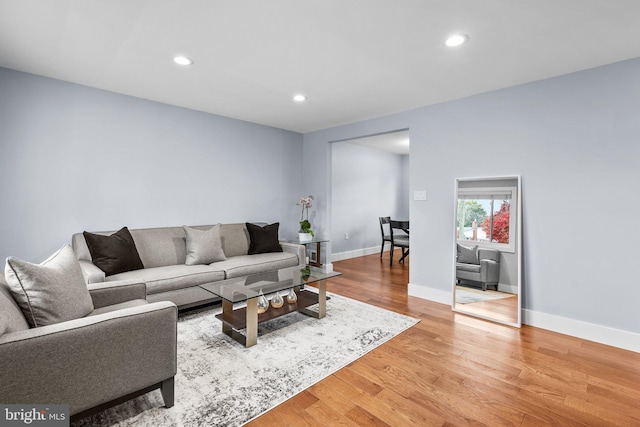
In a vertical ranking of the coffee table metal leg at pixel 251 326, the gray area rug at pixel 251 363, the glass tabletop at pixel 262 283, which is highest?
the glass tabletop at pixel 262 283

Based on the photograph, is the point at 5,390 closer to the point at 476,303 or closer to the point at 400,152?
the point at 476,303

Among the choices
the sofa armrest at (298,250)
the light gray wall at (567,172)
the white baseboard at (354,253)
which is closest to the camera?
the light gray wall at (567,172)

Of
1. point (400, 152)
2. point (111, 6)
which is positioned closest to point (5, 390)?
point (111, 6)

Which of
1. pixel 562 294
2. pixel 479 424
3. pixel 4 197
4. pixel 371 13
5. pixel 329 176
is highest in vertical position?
pixel 371 13

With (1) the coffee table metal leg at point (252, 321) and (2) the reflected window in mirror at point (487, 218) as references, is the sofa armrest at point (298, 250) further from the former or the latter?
(2) the reflected window in mirror at point (487, 218)

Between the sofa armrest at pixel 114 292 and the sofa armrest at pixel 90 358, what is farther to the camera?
the sofa armrest at pixel 114 292

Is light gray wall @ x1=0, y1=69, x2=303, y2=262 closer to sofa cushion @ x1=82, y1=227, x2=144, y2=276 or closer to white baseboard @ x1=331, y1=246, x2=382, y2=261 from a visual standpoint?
sofa cushion @ x1=82, y1=227, x2=144, y2=276

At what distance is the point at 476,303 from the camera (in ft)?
10.8

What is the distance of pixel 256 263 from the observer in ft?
12.0

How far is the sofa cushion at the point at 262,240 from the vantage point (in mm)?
4160

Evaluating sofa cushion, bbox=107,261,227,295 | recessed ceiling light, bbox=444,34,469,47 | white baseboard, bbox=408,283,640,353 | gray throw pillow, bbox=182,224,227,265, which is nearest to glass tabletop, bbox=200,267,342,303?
sofa cushion, bbox=107,261,227,295

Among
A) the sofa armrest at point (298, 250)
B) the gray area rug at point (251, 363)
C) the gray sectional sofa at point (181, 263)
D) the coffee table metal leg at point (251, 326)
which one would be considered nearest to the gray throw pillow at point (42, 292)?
the gray area rug at point (251, 363)

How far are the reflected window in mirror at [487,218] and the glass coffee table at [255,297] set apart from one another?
166 centimetres

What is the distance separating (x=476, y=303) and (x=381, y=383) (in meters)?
1.84
